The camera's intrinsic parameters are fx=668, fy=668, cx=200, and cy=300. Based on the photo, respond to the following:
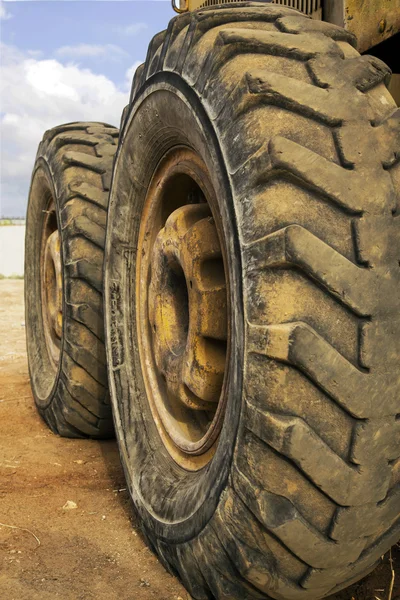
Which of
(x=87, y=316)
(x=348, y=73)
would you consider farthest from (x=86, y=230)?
(x=348, y=73)

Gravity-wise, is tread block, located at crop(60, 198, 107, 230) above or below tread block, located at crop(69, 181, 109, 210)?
below

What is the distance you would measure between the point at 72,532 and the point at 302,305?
133cm

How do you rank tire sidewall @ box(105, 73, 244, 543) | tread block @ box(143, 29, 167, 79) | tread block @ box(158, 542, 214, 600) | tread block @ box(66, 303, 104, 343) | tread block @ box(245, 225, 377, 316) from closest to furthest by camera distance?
tread block @ box(245, 225, 377, 316) < tire sidewall @ box(105, 73, 244, 543) < tread block @ box(158, 542, 214, 600) < tread block @ box(143, 29, 167, 79) < tread block @ box(66, 303, 104, 343)

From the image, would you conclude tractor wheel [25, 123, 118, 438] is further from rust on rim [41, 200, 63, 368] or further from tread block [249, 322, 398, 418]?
tread block [249, 322, 398, 418]

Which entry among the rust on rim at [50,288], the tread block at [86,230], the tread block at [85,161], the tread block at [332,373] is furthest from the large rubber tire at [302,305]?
the rust on rim at [50,288]

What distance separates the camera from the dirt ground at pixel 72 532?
1868mm

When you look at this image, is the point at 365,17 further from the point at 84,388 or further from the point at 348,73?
the point at 84,388

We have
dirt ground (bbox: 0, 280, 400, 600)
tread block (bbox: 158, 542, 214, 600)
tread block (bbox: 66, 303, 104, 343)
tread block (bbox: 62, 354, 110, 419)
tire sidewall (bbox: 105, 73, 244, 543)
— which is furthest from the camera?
tread block (bbox: 62, 354, 110, 419)

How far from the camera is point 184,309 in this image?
7.46ft

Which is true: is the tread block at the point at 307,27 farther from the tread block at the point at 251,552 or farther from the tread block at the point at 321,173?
the tread block at the point at 251,552

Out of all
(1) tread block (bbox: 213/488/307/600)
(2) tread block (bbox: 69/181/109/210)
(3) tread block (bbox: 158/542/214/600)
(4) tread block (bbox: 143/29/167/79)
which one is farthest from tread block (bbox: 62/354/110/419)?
(1) tread block (bbox: 213/488/307/600)

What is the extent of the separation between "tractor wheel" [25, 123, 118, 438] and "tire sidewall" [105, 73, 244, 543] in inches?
15.2

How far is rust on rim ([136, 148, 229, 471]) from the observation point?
190cm

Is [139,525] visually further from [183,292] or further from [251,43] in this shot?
[251,43]
